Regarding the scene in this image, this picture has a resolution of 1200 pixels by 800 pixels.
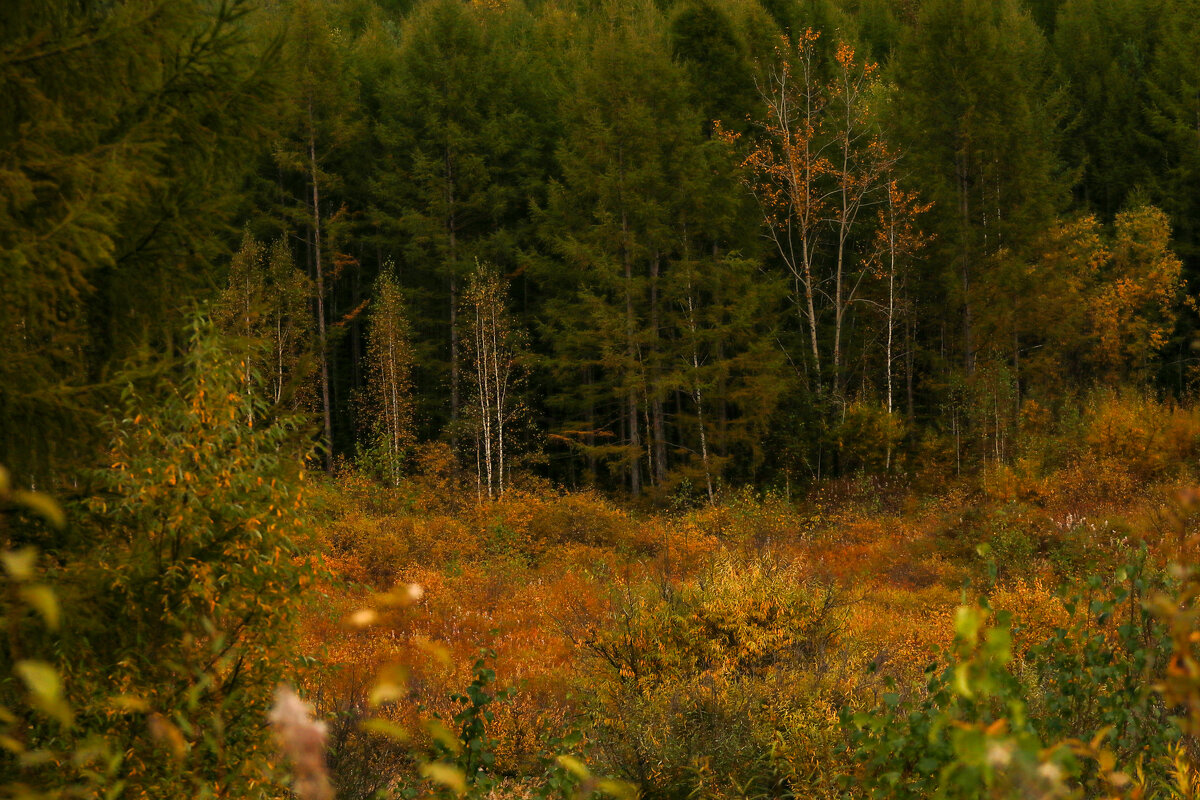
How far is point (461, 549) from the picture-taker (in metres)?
15.7

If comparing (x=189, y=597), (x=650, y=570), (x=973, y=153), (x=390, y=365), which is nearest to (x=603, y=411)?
(x=390, y=365)

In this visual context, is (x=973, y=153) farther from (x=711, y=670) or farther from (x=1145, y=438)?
(x=711, y=670)

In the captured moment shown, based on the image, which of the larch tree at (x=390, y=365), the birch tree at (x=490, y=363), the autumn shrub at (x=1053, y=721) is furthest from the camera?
the larch tree at (x=390, y=365)

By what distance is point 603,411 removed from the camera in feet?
101

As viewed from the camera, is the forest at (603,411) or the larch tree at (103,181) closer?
the forest at (603,411)

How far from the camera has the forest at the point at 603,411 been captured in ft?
13.0

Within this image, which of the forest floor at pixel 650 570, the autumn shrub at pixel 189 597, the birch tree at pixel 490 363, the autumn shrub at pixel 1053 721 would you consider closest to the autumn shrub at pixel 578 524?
the forest floor at pixel 650 570

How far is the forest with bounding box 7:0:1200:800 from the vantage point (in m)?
3.98

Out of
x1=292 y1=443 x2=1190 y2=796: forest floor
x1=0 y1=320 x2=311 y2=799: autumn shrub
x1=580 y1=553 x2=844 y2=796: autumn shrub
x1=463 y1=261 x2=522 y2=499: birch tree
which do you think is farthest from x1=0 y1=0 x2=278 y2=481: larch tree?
x1=463 y1=261 x2=522 y2=499: birch tree

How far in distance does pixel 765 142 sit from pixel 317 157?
45.9ft

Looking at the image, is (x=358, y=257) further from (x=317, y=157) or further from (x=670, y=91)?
(x=670, y=91)

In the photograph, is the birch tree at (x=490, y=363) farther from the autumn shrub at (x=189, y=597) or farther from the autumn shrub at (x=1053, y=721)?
the autumn shrub at (x=1053, y=721)

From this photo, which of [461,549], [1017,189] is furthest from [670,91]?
[461,549]

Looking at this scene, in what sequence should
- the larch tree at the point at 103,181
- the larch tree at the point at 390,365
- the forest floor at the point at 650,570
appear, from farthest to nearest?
the larch tree at the point at 390,365 < the forest floor at the point at 650,570 < the larch tree at the point at 103,181
